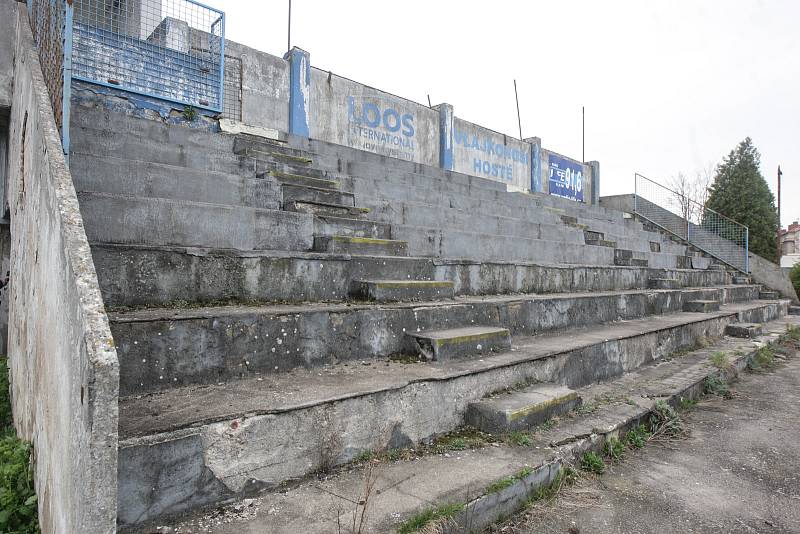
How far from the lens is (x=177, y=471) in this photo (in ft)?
5.66

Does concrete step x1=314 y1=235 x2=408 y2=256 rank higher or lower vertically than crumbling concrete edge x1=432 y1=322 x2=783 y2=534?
higher

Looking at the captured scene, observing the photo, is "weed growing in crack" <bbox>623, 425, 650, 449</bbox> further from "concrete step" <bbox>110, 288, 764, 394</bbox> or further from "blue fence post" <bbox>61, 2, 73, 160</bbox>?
"blue fence post" <bbox>61, 2, 73, 160</bbox>

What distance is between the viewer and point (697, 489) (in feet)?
8.47

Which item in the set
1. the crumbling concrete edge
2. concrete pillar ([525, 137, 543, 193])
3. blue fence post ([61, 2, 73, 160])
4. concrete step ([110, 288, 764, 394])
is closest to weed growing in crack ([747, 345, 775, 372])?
the crumbling concrete edge

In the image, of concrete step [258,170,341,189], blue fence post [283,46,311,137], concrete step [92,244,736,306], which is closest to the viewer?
concrete step [92,244,736,306]

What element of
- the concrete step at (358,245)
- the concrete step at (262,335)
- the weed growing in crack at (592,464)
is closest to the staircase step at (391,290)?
the concrete step at (262,335)

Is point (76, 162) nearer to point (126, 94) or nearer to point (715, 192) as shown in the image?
point (126, 94)

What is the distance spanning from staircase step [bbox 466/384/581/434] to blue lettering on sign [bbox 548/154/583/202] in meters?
14.1

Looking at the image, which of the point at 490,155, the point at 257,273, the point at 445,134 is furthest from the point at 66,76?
the point at 490,155

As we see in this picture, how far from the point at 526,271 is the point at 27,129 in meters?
4.57

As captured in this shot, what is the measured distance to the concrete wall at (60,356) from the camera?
1.29 metres

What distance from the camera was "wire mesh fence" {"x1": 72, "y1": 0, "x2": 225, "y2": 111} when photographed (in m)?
5.21

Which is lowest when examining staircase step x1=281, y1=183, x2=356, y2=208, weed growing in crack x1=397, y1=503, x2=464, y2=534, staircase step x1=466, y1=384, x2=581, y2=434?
weed growing in crack x1=397, y1=503, x2=464, y2=534

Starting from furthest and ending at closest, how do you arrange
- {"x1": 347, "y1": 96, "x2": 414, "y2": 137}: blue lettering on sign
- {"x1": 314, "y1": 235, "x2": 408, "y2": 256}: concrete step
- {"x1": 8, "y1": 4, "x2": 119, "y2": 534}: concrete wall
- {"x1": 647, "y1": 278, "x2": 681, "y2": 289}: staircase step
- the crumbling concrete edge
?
{"x1": 347, "y1": 96, "x2": 414, "y2": 137}: blue lettering on sign → {"x1": 647, "y1": 278, "x2": 681, "y2": 289}: staircase step → {"x1": 314, "y1": 235, "x2": 408, "y2": 256}: concrete step → the crumbling concrete edge → {"x1": 8, "y1": 4, "x2": 119, "y2": 534}: concrete wall
